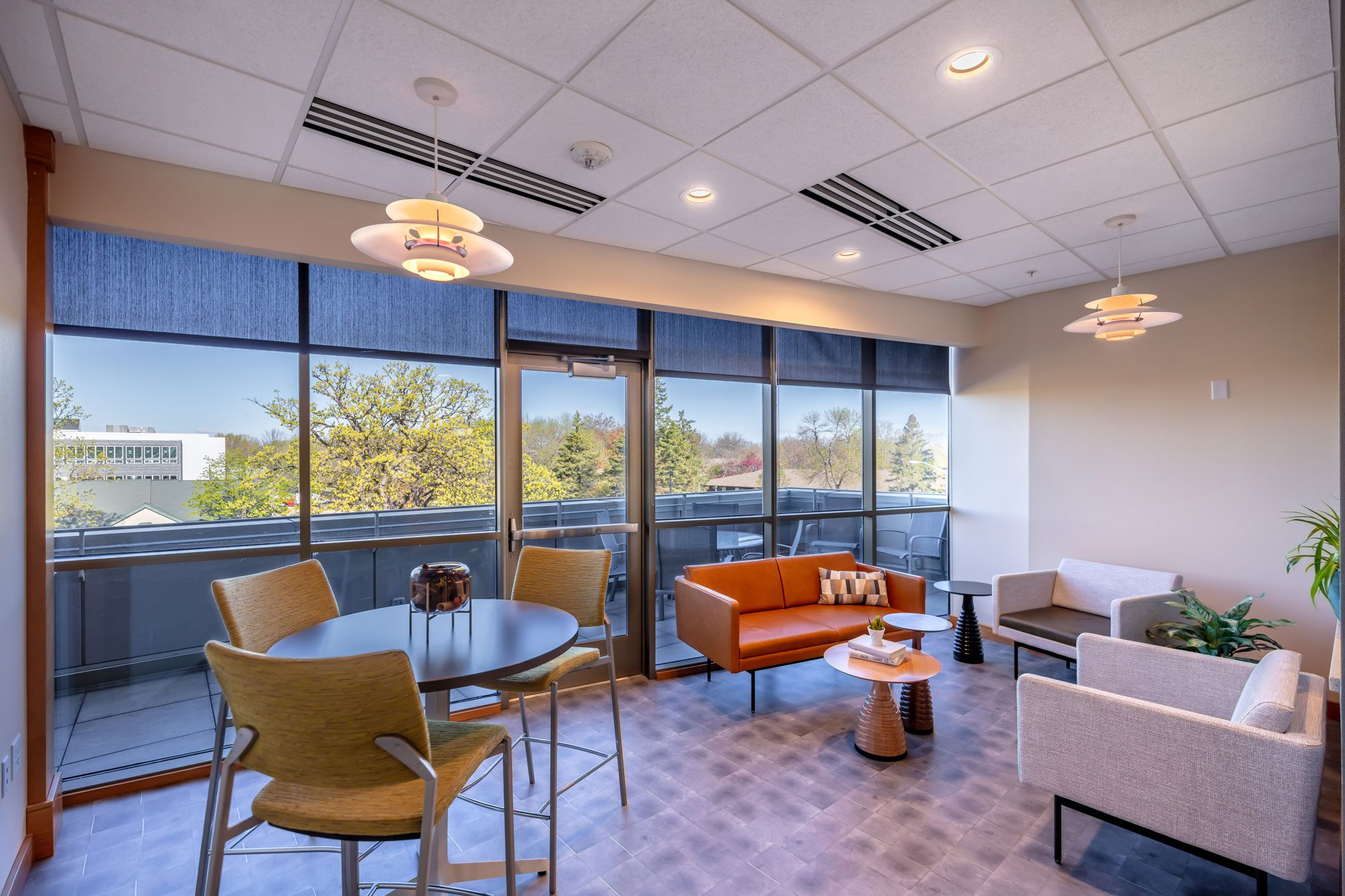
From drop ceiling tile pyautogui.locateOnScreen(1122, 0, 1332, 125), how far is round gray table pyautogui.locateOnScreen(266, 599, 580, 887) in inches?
111

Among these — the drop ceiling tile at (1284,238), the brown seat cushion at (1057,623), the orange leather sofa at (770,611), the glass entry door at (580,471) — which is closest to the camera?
the drop ceiling tile at (1284,238)

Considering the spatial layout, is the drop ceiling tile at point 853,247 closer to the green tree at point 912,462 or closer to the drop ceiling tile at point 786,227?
the drop ceiling tile at point 786,227

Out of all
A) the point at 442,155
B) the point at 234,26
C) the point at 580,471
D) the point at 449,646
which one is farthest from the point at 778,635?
the point at 234,26

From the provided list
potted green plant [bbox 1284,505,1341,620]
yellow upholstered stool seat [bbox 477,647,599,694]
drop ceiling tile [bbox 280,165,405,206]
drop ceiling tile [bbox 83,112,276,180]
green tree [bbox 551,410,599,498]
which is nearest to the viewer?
drop ceiling tile [bbox 83,112,276,180]

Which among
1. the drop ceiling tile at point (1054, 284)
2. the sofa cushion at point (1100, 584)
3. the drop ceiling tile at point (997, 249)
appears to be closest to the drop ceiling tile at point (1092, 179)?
the drop ceiling tile at point (997, 249)

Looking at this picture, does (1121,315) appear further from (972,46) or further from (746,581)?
(746,581)

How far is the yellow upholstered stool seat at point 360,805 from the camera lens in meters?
1.56

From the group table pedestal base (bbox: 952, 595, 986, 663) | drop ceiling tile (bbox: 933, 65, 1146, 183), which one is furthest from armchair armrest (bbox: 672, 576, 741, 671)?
drop ceiling tile (bbox: 933, 65, 1146, 183)

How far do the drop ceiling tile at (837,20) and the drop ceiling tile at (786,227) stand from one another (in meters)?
1.18

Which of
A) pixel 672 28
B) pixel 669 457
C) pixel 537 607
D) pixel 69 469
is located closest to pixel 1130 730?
pixel 537 607

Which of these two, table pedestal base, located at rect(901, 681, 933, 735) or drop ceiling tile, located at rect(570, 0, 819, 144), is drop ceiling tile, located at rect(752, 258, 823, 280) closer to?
drop ceiling tile, located at rect(570, 0, 819, 144)

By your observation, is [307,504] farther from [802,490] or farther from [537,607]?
[802,490]

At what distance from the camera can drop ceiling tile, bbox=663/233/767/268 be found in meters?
3.80

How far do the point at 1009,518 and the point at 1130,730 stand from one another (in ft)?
11.8
